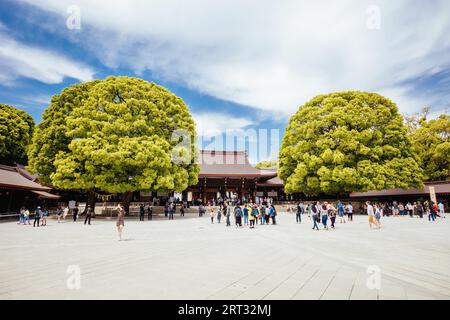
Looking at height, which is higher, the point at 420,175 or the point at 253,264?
the point at 420,175

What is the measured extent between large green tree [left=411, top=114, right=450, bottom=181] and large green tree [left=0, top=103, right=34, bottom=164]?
50.9m

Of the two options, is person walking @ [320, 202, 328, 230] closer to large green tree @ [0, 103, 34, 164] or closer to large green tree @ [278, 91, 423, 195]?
large green tree @ [278, 91, 423, 195]

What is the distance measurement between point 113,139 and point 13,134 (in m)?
22.5

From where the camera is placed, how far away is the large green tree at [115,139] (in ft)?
68.3

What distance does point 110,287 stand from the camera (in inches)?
196

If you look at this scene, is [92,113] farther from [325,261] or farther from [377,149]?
[377,149]

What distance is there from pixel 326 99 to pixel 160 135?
19670 mm

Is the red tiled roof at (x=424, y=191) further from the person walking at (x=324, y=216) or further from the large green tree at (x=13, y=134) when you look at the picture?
the large green tree at (x=13, y=134)

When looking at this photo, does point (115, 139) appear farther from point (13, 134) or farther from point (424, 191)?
point (424, 191)

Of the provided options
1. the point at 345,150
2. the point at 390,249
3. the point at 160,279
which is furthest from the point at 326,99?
the point at 160,279

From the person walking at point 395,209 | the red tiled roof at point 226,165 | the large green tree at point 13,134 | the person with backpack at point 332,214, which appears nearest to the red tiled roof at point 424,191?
the person walking at point 395,209
